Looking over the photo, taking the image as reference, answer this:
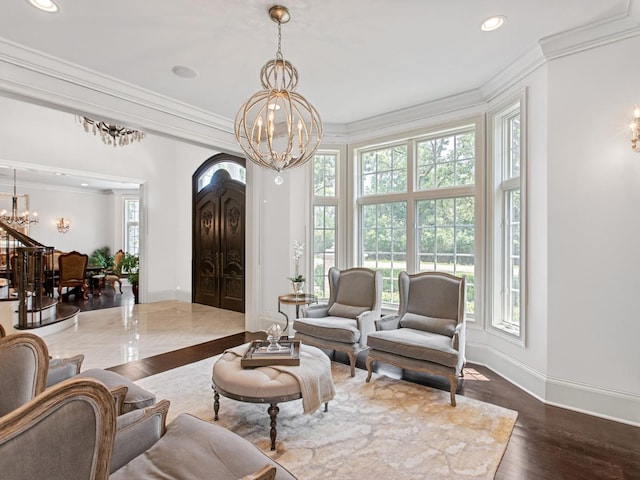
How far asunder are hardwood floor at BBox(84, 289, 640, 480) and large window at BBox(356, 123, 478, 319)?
1.09 metres

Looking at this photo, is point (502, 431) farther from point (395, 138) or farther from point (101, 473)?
point (395, 138)

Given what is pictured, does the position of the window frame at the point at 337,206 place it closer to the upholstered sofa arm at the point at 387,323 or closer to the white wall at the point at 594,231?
the upholstered sofa arm at the point at 387,323

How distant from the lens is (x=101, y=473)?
93cm

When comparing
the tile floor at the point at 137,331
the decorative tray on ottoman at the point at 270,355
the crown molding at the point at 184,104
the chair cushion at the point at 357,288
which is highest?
the crown molding at the point at 184,104

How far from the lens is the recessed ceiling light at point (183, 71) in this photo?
11.3 feet

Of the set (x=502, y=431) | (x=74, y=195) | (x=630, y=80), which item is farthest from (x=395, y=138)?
(x=74, y=195)

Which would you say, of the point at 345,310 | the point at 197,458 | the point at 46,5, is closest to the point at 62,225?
the point at 46,5

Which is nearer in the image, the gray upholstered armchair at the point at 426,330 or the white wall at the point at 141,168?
the gray upholstered armchair at the point at 426,330

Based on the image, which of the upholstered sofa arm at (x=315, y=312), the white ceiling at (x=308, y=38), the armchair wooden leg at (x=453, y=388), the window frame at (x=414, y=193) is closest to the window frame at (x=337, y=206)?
the window frame at (x=414, y=193)

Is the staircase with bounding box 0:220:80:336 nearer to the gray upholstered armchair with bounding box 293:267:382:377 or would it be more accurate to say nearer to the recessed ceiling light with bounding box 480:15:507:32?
the gray upholstered armchair with bounding box 293:267:382:377

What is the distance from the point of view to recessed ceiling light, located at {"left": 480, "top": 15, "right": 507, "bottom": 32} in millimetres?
2697

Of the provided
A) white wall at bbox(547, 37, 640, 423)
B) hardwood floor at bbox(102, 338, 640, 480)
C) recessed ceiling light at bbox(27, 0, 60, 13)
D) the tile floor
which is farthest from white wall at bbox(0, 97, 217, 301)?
white wall at bbox(547, 37, 640, 423)

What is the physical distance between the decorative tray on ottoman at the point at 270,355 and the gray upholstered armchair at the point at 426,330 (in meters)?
0.98

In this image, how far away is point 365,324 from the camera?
3861mm
